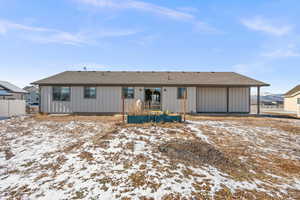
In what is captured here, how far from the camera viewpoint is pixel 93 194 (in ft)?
8.54

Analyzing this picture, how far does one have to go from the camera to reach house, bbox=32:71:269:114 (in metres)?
Answer: 11.1

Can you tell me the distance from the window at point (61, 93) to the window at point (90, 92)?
1393 millimetres

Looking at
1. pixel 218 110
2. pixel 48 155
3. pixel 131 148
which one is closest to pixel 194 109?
pixel 218 110

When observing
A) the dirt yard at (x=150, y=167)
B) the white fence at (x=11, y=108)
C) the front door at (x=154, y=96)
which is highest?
the front door at (x=154, y=96)

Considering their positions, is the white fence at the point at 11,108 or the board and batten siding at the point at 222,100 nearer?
the white fence at the point at 11,108

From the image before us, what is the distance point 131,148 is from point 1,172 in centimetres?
334

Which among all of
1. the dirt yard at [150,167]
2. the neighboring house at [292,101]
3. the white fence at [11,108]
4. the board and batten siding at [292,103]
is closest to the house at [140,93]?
the white fence at [11,108]

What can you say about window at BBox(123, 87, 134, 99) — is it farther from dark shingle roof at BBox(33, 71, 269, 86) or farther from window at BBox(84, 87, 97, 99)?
window at BBox(84, 87, 97, 99)

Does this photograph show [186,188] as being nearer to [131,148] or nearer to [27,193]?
[131,148]

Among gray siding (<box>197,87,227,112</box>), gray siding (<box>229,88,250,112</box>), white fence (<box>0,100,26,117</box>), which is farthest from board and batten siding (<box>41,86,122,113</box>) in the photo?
gray siding (<box>229,88,250,112</box>)

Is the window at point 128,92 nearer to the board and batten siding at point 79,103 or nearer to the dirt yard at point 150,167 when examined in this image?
the board and batten siding at point 79,103

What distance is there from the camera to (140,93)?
448 inches

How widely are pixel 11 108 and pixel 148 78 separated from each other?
1174 cm

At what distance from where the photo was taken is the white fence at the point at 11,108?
1097 centimetres
